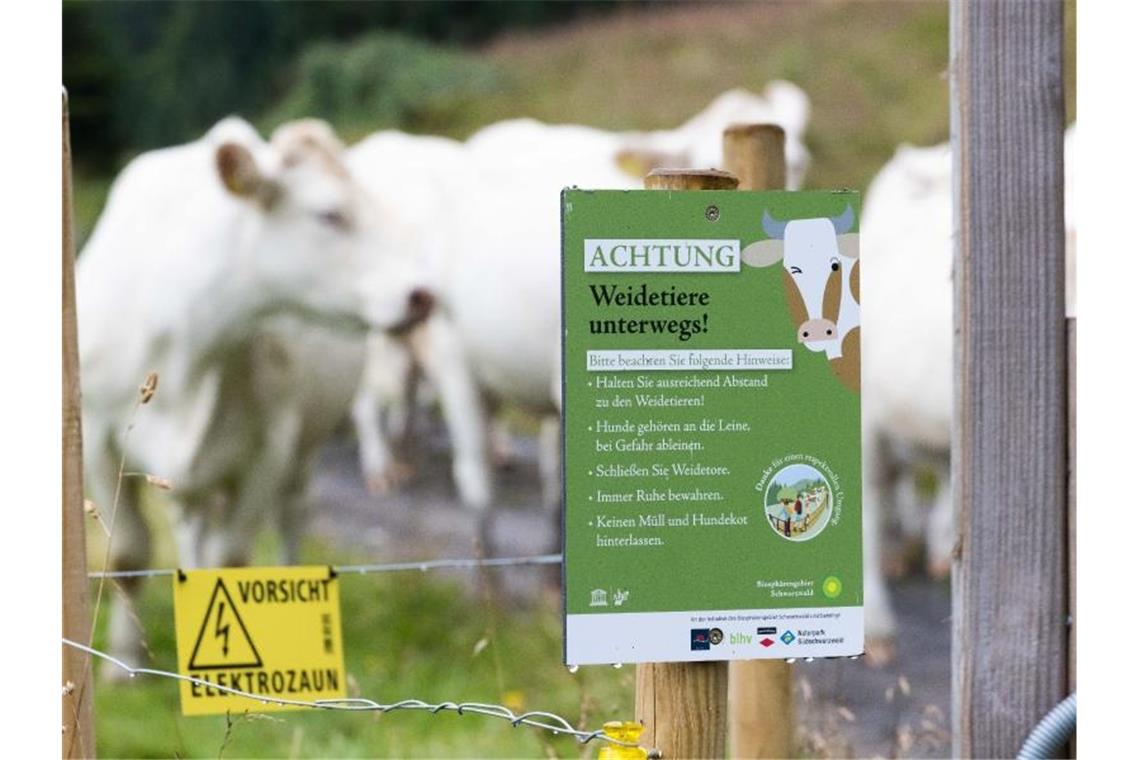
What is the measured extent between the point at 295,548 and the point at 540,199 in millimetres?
1683

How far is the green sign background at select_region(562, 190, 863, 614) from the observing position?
165cm

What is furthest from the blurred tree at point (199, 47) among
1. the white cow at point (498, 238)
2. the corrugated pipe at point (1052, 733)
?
the corrugated pipe at point (1052, 733)

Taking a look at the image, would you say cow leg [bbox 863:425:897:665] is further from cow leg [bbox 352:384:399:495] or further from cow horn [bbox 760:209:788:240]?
cow leg [bbox 352:384:399:495]

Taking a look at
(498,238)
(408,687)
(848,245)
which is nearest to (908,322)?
(498,238)

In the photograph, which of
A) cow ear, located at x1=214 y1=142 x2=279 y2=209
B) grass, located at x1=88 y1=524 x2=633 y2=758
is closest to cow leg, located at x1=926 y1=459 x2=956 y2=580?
grass, located at x1=88 y1=524 x2=633 y2=758

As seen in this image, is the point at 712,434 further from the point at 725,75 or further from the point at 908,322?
the point at 725,75

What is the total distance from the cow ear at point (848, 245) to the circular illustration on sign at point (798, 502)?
233 mm

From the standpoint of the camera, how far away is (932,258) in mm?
5391

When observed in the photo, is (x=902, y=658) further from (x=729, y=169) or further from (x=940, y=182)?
(x=729, y=169)

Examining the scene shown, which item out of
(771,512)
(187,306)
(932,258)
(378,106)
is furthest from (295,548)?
(378,106)

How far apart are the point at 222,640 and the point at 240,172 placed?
9.61 feet

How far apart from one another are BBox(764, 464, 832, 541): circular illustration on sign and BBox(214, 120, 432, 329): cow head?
11.5 ft

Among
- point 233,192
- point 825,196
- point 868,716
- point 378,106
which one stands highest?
point 378,106

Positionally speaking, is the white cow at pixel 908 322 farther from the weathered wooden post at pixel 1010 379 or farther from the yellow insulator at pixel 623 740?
the yellow insulator at pixel 623 740
